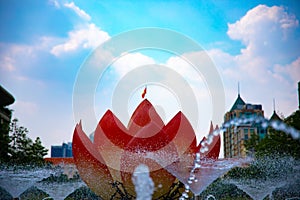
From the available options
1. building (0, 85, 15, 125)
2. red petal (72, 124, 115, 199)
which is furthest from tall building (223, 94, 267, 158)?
red petal (72, 124, 115, 199)

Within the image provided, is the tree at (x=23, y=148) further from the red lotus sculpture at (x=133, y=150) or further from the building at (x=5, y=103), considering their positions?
the red lotus sculpture at (x=133, y=150)

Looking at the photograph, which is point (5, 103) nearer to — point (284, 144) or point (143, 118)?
point (284, 144)

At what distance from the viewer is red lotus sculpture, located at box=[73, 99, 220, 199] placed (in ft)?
14.9

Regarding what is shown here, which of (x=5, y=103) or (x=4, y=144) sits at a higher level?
(x=5, y=103)

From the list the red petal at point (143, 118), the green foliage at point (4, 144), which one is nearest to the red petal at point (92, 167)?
the red petal at point (143, 118)

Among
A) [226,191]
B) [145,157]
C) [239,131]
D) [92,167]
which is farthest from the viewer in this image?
[239,131]

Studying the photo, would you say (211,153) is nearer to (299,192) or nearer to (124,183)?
(124,183)

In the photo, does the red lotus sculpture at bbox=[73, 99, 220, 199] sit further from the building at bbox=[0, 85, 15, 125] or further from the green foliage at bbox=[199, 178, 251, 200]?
the building at bbox=[0, 85, 15, 125]

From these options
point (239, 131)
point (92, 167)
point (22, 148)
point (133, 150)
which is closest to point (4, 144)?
point (22, 148)

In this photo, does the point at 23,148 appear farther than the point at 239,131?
No

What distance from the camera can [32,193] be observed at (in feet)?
37.7

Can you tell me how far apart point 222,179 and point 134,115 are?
8212 millimetres

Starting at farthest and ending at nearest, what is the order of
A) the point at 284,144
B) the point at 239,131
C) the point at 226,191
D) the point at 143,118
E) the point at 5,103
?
the point at 239,131 → the point at 5,103 → the point at 284,144 → the point at 226,191 → the point at 143,118

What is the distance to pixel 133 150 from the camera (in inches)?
181
